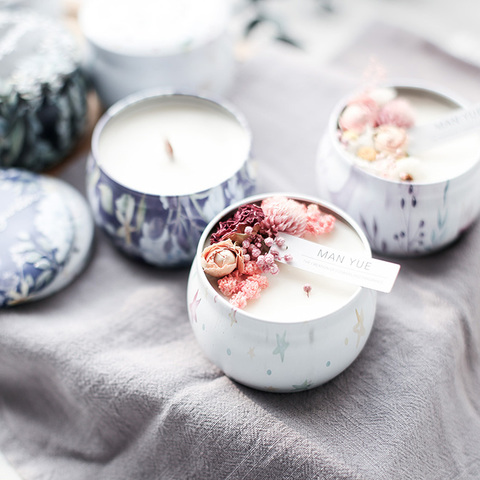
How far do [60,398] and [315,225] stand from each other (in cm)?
30

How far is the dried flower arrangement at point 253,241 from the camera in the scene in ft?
1.41

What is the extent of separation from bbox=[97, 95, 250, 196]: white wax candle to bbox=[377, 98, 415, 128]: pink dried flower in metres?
0.13

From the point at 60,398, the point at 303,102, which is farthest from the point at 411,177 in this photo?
the point at 60,398

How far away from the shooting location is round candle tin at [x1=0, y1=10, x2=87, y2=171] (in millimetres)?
604

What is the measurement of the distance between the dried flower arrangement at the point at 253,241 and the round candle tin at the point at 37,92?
0.92 feet

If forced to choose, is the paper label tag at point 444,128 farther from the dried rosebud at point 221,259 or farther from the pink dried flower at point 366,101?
the dried rosebud at point 221,259

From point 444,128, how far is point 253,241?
0.21 m

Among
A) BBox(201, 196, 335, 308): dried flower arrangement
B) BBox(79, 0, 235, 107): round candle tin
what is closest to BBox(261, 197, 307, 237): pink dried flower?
BBox(201, 196, 335, 308): dried flower arrangement

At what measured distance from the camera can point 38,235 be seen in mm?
542

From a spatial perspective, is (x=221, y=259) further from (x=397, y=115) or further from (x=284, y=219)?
(x=397, y=115)

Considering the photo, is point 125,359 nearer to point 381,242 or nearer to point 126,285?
point 126,285

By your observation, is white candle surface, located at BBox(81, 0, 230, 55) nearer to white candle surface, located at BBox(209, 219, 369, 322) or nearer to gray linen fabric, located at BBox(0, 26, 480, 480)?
gray linen fabric, located at BBox(0, 26, 480, 480)

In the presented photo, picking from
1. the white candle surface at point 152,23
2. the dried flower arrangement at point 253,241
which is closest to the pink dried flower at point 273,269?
the dried flower arrangement at point 253,241

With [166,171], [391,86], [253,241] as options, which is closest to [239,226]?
[253,241]
